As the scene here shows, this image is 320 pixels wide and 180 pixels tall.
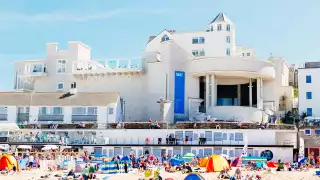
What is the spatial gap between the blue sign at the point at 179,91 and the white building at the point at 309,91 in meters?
13.2

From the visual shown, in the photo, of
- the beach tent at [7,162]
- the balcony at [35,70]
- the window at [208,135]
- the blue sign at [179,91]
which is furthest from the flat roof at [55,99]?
the beach tent at [7,162]

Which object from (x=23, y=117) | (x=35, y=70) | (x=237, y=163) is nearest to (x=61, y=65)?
(x=35, y=70)

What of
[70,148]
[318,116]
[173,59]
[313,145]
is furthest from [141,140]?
[318,116]

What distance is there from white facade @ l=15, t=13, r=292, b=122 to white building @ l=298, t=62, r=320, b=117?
3.45m

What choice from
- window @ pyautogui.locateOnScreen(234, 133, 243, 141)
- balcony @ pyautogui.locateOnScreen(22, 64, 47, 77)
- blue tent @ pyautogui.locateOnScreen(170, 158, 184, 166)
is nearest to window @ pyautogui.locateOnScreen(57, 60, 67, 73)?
balcony @ pyautogui.locateOnScreen(22, 64, 47, 77)

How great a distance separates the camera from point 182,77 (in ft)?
189

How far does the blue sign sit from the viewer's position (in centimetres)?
5662

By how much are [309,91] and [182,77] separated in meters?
14.2

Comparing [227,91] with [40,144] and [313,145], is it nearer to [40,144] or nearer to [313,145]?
[313,145]

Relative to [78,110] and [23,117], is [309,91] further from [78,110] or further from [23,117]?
[23,117]

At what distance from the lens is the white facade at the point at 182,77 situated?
5641cm

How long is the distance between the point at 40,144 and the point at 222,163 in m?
19.0

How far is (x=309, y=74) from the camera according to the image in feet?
190

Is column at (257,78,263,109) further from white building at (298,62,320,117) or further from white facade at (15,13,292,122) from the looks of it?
white building at (298,62,320,117)
